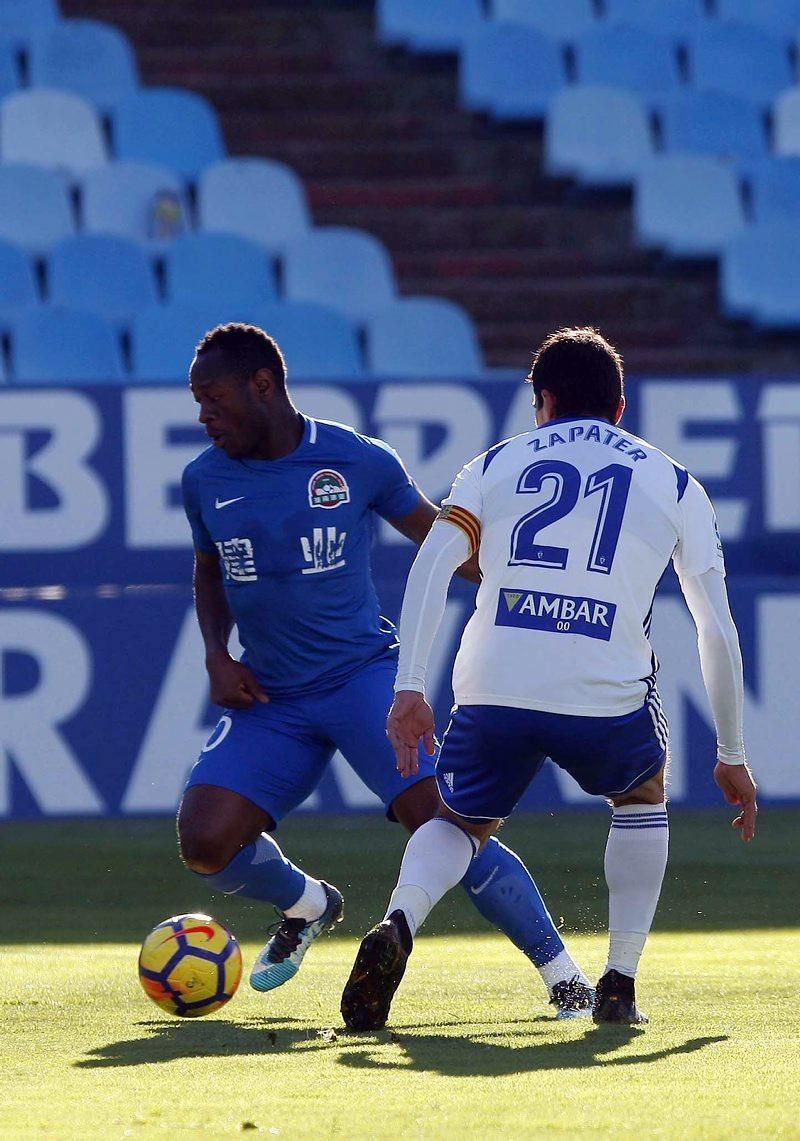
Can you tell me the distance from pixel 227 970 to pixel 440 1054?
0.80 metres

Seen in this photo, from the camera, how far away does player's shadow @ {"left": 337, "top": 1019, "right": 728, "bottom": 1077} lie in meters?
3.90

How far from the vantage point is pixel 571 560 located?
4.29 metres

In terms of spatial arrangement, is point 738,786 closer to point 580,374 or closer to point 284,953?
point 580,374

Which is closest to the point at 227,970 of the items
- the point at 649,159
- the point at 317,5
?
the point at 649,159

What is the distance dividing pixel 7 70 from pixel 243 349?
912cm

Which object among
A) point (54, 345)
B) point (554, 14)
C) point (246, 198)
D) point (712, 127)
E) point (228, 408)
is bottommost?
point (228, 408)

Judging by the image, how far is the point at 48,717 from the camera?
343 inches

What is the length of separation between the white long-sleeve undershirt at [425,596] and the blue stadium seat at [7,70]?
9.80 metres

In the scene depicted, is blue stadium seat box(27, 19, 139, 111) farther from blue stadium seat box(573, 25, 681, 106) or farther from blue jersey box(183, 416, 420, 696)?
blue jersey box(183, 416, 420, 696)

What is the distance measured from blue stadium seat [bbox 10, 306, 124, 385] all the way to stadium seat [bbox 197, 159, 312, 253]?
204 cm

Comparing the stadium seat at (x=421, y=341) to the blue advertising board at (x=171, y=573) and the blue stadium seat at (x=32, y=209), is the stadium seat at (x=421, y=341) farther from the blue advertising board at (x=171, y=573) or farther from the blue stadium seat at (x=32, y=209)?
the blue stadium seat at (x=32, y=209)

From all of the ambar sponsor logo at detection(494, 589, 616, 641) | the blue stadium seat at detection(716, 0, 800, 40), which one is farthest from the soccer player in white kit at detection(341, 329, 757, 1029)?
the blue stadium seat at detection(716, 0, 800, 40)

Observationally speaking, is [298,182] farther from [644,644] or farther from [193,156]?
[644,644]

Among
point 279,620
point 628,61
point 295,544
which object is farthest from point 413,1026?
point 628,61
